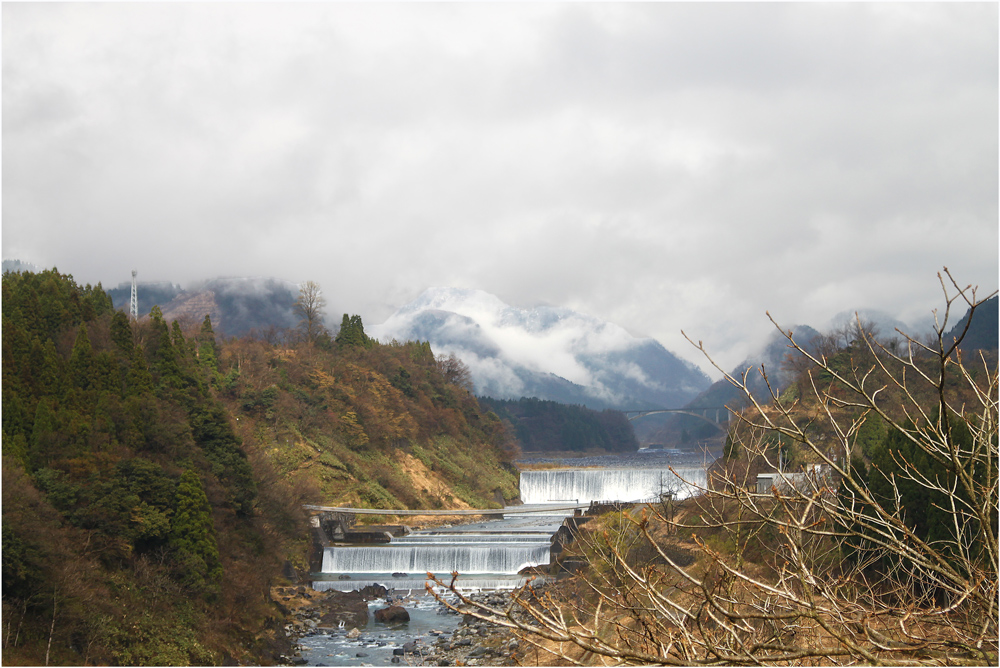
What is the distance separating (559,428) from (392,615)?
3178 inches

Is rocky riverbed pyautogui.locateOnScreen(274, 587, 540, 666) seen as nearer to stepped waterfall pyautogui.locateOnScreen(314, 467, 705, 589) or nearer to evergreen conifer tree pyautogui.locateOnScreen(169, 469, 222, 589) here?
stepped waterfall pyautogui.locateOnScreen(314, 467, 705, 589)

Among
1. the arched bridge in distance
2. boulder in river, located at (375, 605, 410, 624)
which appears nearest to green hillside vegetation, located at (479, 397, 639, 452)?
the arched bridge in distance

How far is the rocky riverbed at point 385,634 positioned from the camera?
20.1 m

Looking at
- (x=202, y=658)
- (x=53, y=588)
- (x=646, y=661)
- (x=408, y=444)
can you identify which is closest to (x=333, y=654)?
(x=202, y=658)

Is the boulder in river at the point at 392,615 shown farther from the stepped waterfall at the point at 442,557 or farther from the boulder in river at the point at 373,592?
the stepped waterfall at the point at 442,557

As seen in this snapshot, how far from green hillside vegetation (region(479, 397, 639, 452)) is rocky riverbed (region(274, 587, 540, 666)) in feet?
237

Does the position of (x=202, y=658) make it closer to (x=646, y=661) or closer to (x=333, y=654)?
(x=333, y=654)

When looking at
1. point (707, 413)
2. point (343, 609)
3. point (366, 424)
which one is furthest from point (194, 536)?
point (707, 413)

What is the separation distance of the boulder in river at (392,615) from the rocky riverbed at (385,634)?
15 cm

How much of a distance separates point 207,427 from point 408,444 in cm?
2870

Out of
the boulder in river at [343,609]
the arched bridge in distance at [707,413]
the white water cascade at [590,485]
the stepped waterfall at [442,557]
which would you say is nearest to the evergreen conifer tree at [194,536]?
the boulder in river at [343,609]

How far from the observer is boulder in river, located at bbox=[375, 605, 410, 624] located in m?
23.5

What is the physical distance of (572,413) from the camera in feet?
348

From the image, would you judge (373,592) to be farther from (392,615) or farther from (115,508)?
(115,508)
